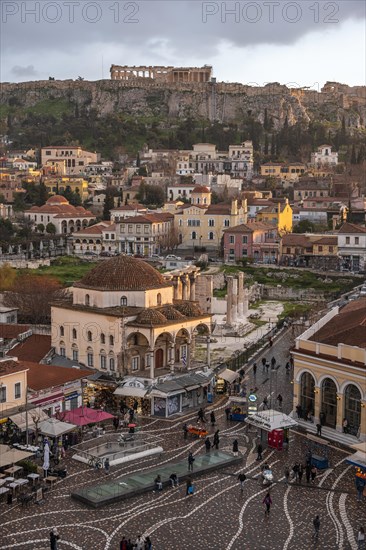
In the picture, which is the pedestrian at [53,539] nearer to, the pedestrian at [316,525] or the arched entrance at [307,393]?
the pedestrian at [316,525]

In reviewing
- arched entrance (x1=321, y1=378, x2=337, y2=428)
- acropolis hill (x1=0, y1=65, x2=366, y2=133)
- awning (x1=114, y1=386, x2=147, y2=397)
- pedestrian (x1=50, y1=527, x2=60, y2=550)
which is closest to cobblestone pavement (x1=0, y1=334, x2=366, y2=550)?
pedestrian (x1=50, y1=527, x2=60, y2=550)

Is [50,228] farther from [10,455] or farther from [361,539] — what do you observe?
[361,539]

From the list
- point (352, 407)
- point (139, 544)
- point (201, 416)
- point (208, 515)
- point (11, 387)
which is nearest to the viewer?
point (139, 544)

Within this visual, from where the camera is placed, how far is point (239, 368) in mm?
43125

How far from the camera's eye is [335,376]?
31469mm

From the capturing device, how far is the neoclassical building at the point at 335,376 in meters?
30.6

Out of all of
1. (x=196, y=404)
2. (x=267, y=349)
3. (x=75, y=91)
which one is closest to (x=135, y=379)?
(x=196, y=404)

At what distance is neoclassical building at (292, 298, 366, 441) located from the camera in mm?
30625

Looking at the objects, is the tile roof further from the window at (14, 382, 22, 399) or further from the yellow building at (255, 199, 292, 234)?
the yellow building at (255, 199, 292, 234)

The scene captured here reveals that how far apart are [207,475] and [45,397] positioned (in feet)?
28.3

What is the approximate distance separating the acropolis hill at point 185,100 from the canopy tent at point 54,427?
13695 cm

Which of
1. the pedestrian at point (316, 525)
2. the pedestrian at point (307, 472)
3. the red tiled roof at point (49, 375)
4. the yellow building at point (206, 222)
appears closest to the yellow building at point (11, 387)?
the red tiled roof at point (49, 375)

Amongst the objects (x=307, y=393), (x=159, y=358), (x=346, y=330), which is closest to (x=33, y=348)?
(x=159, y=358)

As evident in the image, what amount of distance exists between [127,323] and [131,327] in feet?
0.88
